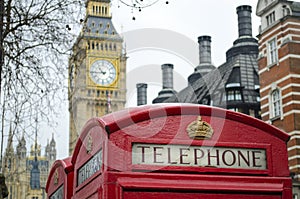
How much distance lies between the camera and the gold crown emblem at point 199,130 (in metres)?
3.76

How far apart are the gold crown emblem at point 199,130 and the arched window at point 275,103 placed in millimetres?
17151

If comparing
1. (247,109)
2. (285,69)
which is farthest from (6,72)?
(247,109)

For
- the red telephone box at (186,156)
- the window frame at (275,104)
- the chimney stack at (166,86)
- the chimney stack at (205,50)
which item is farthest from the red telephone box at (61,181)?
the chimney stack at (166,86)

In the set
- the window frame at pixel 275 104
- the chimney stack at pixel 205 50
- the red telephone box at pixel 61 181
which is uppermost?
the chimney stack at pixel 205 50

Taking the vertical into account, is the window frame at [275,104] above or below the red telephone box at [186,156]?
above

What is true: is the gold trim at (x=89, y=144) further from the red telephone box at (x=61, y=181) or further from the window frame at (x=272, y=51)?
the window frame at (x=272, y=51)

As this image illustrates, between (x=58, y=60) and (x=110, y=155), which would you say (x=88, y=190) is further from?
(x=58, y=60)

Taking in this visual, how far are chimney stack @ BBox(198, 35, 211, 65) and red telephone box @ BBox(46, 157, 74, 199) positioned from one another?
122ft

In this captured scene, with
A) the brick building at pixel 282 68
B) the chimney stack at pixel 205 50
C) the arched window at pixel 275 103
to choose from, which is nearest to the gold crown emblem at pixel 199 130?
the brick building at pixel 282 68

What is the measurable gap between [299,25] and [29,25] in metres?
15.4

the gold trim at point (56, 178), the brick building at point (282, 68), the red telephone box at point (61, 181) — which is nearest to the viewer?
the red telephone box at point (61, 181)

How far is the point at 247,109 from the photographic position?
1092 inches

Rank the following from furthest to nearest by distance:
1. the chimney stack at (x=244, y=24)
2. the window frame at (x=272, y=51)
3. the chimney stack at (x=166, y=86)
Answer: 1. the chimney stack at (x=166, y=86)
2. the chimney stack at (x=244, y=24)
3. the window frame at (x=272, y=51)

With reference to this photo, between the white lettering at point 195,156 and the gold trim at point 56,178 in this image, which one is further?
the gold trim at point 56,178
